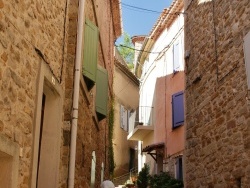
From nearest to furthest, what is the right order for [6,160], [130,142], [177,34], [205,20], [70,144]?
[6,160] → [70,144] → [205,20] → [177,34] → [130,142]

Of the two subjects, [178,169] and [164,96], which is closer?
[178,169]

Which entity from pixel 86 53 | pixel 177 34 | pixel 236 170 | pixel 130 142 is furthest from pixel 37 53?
pixel 130 142

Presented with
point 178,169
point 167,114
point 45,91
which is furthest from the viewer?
point 167,114

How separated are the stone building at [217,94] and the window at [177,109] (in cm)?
435

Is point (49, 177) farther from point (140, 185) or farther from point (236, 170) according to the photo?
point (140, 185)

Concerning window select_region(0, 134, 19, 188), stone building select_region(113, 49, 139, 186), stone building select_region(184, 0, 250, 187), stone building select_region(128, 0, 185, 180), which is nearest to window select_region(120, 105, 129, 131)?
stone building select_region(113, 49, 139, 186)

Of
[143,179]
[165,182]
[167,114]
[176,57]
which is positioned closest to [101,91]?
[165,182]

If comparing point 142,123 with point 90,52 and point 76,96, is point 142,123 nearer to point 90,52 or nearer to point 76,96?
point 90,52

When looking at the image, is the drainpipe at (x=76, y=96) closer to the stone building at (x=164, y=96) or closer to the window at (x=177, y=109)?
the stone building at (x=164, y=96)

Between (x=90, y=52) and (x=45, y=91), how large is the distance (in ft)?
8.36

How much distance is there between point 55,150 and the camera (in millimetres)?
5871

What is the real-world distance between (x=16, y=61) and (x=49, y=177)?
2214mm

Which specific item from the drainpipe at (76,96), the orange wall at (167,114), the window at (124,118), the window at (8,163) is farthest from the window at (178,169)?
the window at (8,163)

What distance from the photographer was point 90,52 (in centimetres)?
821
